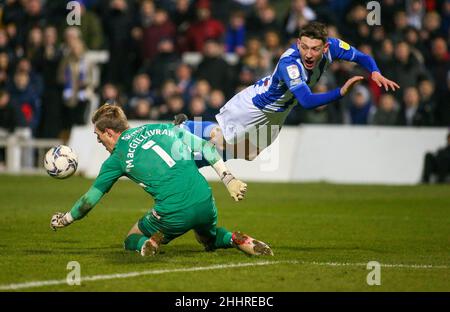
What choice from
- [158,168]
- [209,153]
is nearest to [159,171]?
[158,168]

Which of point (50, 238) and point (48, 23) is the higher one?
point (48, 23)

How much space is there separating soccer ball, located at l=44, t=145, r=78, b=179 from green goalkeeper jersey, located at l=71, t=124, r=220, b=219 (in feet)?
3.06

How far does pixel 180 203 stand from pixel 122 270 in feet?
3.31

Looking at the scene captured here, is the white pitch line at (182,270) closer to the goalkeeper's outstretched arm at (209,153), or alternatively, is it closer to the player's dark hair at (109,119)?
the goalkeeper's outstretched arm at (209,153)

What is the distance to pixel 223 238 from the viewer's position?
1092 cm

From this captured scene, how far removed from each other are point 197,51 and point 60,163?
15090 mm

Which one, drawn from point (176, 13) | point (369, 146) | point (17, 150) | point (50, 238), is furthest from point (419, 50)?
point (50, 238)

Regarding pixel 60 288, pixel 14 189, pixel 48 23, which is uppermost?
pixel 48 23

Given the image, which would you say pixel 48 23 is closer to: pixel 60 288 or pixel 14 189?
pixel 14 189

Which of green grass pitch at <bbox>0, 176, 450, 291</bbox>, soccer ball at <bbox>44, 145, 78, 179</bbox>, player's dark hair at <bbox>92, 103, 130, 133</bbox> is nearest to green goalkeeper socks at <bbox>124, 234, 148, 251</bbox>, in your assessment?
green grass pitch at <bbox>0, 176, 450, 291</bbox>

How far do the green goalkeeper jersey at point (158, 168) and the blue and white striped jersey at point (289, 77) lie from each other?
167 centimetres

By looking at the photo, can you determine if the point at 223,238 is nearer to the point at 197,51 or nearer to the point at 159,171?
the point at 159,171

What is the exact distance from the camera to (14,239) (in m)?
12.3
